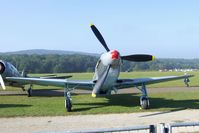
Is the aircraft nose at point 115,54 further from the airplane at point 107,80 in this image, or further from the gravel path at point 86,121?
the gravel path at point 86,121

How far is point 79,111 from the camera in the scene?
16484mm

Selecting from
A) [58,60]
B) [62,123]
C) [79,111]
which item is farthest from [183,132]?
[58,60]

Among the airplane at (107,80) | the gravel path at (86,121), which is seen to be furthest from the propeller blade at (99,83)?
the gravel path at (86,121)

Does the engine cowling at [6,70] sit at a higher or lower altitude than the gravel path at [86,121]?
higher

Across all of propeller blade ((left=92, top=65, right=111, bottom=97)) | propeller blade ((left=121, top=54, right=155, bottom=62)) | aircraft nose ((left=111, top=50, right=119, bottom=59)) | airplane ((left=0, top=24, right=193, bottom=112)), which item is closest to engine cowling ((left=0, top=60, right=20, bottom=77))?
airplane ((left=0, top=24, right=193, bottom=112))

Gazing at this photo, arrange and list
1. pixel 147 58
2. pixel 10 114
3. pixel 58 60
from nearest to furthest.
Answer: pixel 10 114 → pixel 147 58 → pixel 58 60

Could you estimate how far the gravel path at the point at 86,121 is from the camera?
11904 mm

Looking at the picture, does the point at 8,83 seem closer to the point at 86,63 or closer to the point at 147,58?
the point at 147,58

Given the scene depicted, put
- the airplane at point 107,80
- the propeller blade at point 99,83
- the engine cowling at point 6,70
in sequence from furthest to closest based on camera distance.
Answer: the engine cowling at point 6,70
the propeller blade at point 99,83
the airplane at point 107,80

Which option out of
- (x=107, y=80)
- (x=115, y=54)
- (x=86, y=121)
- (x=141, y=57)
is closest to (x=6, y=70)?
(x=107, y=80)

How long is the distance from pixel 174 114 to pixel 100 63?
456 cm

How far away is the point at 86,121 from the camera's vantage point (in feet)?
43.9

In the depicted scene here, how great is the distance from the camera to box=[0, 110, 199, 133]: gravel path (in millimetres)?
11904

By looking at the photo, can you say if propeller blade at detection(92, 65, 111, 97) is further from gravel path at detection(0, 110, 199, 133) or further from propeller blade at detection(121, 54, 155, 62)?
gravel path at detection(0, 110, 199, 133)
